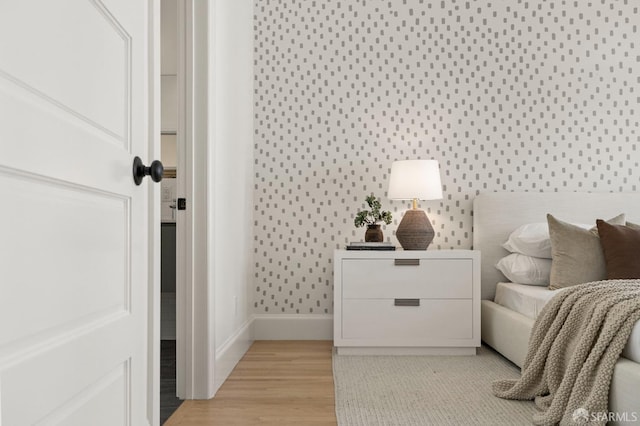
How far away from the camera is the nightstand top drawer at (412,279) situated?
121 inches

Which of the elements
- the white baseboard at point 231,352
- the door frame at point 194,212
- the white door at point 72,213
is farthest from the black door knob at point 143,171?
the white baseboard at point 231,352

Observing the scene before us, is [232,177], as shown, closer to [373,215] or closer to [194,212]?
[194,212]

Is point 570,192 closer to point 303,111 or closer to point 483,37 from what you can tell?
point 483,37

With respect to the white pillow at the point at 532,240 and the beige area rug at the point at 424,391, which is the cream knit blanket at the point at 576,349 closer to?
the beige area rug at the point at 424,391

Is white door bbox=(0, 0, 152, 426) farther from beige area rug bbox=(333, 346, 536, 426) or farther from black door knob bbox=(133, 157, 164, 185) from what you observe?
beige area rug bbox=(333, 346, 536, 426)

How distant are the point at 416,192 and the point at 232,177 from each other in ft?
3.45

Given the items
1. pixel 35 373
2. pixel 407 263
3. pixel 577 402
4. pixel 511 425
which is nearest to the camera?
pixel 35 373

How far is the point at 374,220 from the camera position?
337 centimetres

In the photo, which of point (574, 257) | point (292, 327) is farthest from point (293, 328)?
point (574, 257)

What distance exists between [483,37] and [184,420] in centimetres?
294

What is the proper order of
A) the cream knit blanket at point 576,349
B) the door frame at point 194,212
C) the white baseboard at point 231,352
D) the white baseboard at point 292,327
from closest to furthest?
1. the cream knit blanket at point 576,349
2. the door frame at point 194,212
3. the white baseboard at point 231,352
4. the white baseboard at point 292,327

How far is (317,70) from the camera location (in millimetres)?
3625

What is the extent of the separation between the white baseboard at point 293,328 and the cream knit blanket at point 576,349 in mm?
1446

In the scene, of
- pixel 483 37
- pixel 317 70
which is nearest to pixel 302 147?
pixel 317 70
